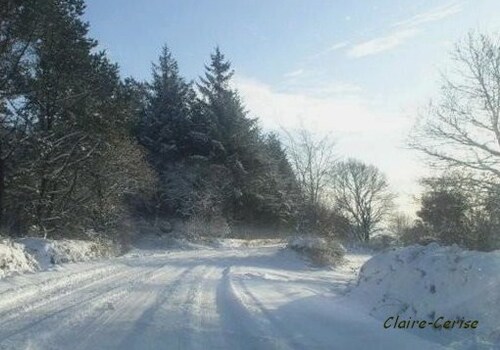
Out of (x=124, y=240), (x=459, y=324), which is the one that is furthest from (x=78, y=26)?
(x=459, y=324)

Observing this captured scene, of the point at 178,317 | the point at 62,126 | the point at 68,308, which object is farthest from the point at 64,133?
the point at 178,317

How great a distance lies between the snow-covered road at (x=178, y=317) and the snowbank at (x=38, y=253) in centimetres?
156

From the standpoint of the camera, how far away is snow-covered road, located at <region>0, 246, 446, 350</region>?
23.0 ft

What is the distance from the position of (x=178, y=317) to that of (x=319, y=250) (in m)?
19.2

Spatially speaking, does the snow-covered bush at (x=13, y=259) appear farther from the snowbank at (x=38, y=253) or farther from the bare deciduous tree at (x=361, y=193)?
the bare deciduous tree at (x=361, y=193)

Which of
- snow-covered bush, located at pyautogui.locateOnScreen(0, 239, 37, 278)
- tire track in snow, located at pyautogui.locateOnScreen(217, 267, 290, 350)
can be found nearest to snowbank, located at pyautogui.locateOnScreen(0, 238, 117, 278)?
snow-covered bush, located at pyautogui.locateOnScreen(0, 239, 37, 278)

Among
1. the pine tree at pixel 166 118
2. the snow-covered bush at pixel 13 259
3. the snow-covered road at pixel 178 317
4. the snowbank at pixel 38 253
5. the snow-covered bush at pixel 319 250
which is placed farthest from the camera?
the pine tree at pixel 166 118

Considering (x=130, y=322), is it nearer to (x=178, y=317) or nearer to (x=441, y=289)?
(x=178, y=317)

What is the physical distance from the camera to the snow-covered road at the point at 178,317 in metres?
7.02

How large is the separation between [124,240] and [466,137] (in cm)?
→ 2257

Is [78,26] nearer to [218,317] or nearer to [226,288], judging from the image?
[226,288]

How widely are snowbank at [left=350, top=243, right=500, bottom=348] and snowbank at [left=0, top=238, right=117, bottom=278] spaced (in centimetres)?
871

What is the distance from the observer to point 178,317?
842 cm

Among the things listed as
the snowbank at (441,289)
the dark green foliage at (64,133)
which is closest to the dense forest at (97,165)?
the dark green foliage at (64,133)
